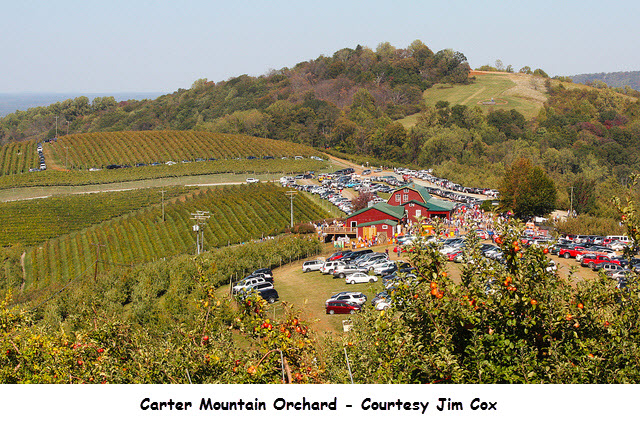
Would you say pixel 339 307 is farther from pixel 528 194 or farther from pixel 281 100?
pixel 281 100

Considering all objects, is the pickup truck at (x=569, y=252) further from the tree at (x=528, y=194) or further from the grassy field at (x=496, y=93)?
the grassy field at (x=496, y=93)

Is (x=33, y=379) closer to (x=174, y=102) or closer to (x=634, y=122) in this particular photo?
(x=634, y=122)

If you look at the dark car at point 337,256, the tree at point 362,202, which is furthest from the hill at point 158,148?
the dark car at point 337,256

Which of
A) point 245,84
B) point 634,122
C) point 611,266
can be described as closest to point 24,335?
point 611,266

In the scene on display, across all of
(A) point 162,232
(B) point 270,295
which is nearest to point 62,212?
(A) point 162,232

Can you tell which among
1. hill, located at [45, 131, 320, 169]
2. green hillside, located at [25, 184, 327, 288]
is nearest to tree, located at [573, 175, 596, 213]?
green hillside, located at [25, 184, 327, 288]
